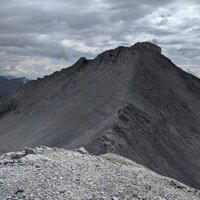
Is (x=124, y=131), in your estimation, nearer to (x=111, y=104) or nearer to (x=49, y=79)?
(x=111, y=104)

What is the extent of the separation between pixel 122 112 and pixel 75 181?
952 inches

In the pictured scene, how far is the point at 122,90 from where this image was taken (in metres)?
46.2

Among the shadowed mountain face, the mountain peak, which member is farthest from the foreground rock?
the mountain peak

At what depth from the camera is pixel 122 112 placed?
127ft

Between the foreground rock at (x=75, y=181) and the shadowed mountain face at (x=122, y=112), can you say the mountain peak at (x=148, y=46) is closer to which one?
the shadowed mountain face at (x=122, y=112)

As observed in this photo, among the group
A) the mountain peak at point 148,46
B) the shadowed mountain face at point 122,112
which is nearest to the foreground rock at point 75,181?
the shadowed mountain face at point 122,112

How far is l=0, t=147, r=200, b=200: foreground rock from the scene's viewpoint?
13.9 metres

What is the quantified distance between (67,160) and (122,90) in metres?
29.1

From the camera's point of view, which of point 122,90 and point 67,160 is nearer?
point 67,160

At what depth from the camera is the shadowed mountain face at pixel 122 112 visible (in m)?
35.0

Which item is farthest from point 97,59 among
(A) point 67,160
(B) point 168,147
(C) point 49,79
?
(A) point 67,160

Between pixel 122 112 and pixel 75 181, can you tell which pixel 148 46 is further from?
pixel 75 181

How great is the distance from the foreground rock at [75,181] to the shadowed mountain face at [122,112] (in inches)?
494

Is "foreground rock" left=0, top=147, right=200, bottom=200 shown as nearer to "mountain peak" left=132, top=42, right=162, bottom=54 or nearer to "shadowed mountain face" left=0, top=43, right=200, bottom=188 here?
"shadowed mountain face" left=0, top=43, right=200, bottom=188
